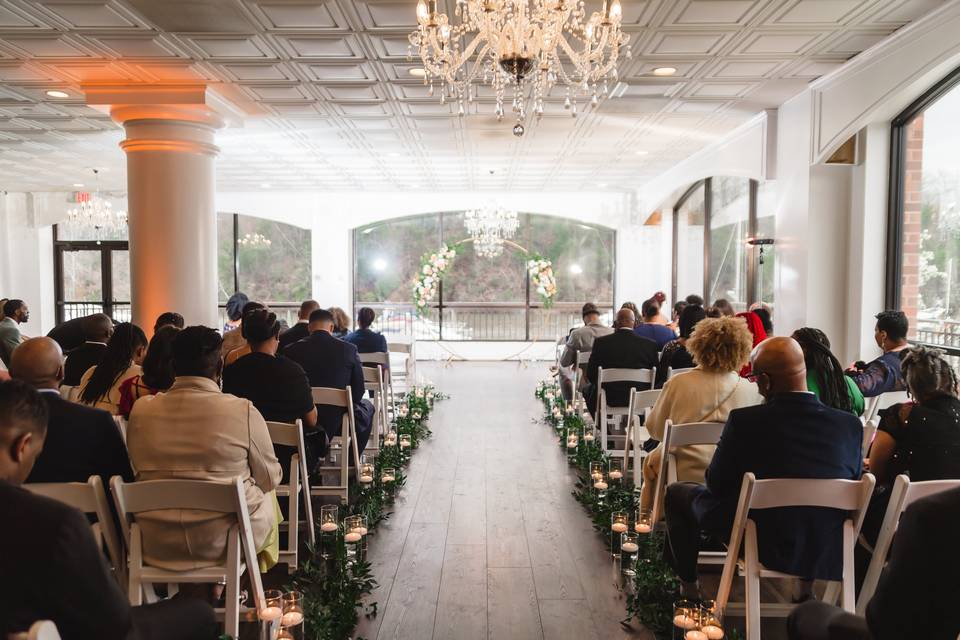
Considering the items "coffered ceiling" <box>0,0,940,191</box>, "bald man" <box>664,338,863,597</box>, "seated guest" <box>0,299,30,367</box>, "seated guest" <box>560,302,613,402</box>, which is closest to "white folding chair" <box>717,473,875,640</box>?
"bald man" <box>664,338,863,597</box>

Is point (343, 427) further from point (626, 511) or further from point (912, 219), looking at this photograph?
point (912, 219)

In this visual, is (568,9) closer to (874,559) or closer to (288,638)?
(874,559)

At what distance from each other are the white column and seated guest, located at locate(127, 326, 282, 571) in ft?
14.7

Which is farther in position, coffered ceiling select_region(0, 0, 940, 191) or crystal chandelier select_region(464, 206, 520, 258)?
crystal chandelier select_region(464, 206, 520, 258)

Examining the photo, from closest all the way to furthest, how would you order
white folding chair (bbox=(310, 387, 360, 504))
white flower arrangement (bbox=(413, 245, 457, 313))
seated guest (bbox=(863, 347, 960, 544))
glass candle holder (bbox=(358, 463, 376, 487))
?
1. seated guest (bbox=(863, 347, 960, 544))
2. white folding chair (bbox=(310, 387, 360, 504))
3. glass candle holder (bbox=(358, 463, 376, 487))
4. white flower arrangement (bbox=(413, 245, 457, 313))

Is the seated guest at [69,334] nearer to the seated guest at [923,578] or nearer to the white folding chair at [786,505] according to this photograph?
the white folding chair at [786,505]

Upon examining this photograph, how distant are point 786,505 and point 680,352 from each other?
2879 millimetres

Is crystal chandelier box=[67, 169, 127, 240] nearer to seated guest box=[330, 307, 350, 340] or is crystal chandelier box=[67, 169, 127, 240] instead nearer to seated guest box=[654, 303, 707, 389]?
seated guest box=[330, 307, 350, 340]

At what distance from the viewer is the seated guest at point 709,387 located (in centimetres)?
351

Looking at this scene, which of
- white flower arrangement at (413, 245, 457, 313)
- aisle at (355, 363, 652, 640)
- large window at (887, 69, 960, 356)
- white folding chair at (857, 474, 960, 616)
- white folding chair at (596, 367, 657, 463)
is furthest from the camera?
white flower arrangement at (413, 245, 457, 313)

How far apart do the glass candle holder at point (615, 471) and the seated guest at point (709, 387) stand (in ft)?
4.04

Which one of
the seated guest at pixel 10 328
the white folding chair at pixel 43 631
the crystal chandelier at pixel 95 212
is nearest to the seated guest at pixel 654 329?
the white folding chair at pixel 43 631

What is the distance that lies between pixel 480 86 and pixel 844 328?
12.7 feet

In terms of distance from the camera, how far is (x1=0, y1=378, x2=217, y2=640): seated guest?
4.95 ft
